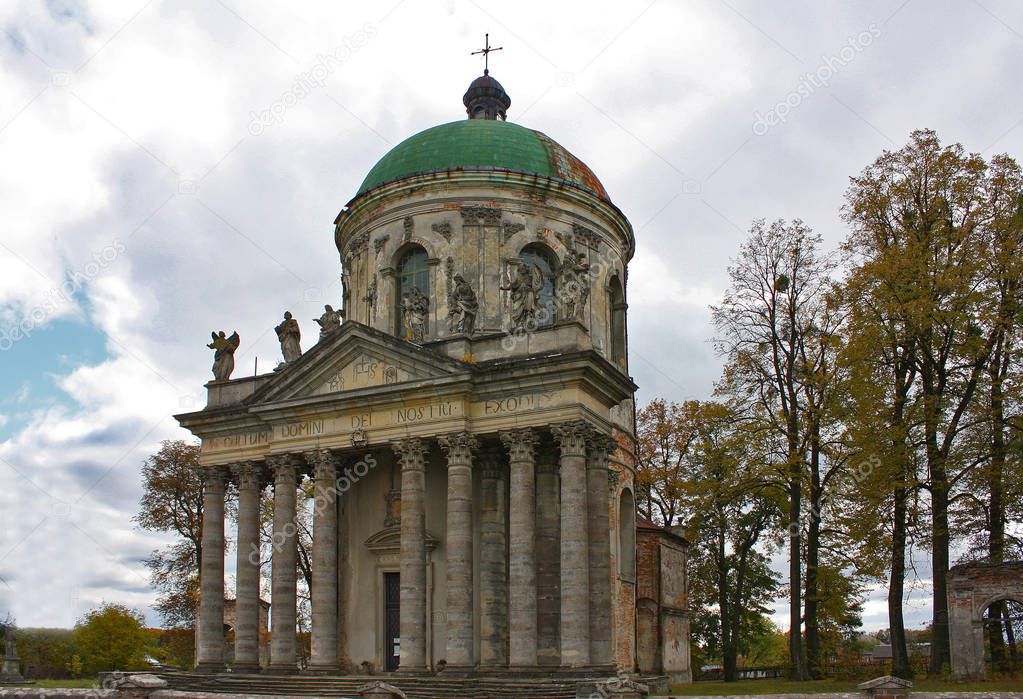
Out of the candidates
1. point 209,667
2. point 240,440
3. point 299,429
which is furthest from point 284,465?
point 209,667

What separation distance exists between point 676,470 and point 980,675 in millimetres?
17201

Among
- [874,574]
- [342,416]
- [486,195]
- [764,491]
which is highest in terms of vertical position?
[486,195]

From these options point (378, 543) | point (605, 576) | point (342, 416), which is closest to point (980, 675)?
point (605, 576)

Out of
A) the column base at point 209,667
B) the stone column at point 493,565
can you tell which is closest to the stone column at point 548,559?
the stone column at point 493,565

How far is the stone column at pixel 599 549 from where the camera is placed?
2300 centimetres

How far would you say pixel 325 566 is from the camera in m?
25.6

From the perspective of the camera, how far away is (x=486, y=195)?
30234 millimetres

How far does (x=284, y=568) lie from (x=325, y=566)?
1.53 m

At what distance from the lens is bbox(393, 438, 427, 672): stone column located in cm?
2352

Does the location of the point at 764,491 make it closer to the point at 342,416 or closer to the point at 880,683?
the point at 342,416

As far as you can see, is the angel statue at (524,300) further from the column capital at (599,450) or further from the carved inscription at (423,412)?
the column capital at (599,450)

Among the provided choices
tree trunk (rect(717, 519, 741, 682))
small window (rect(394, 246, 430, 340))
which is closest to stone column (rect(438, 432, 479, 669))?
small window (rect(394, 246, 430, 340))

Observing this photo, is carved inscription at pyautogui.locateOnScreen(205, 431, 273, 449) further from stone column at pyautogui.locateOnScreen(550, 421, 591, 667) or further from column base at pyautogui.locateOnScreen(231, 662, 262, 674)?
stone column at pyautogui.locateOnScreen(550, 421, 591, 667)

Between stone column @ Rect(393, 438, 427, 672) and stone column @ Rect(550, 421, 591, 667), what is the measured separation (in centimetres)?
355
